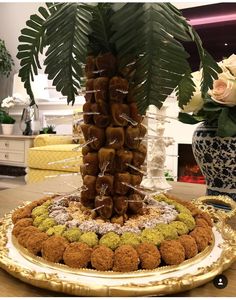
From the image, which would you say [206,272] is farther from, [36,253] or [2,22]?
[2,22]

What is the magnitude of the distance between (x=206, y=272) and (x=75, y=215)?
199 millimetres

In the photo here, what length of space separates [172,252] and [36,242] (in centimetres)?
17

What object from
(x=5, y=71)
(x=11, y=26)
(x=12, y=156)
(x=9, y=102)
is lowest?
(x=12, y=156)

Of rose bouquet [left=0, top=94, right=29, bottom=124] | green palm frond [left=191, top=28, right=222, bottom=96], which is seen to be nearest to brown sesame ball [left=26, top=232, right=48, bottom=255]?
green palm frond [left=191, top=28, right=222, bottom=96]

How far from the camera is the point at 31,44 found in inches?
19.5

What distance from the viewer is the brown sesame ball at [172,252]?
0.40 meters

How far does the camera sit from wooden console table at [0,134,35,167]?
3.34 meters

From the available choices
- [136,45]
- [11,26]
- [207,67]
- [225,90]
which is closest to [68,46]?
[136,45]

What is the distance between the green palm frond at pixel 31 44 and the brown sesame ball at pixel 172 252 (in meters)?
0.30

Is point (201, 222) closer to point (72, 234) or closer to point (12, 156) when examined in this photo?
point (72, 234)

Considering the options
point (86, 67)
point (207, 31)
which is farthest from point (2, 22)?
point (86, 67)

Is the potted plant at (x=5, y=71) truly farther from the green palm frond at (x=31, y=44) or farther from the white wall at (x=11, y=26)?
the green palm frond at (x=31, y=44)

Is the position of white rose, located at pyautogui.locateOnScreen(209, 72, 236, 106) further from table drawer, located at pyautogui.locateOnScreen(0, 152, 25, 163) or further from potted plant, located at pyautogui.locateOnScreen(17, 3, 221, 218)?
table drawer, located at pyautogui.locateOnScreen(0, 152, 25, 163)

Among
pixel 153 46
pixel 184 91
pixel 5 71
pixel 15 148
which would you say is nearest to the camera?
pixel 153 46
